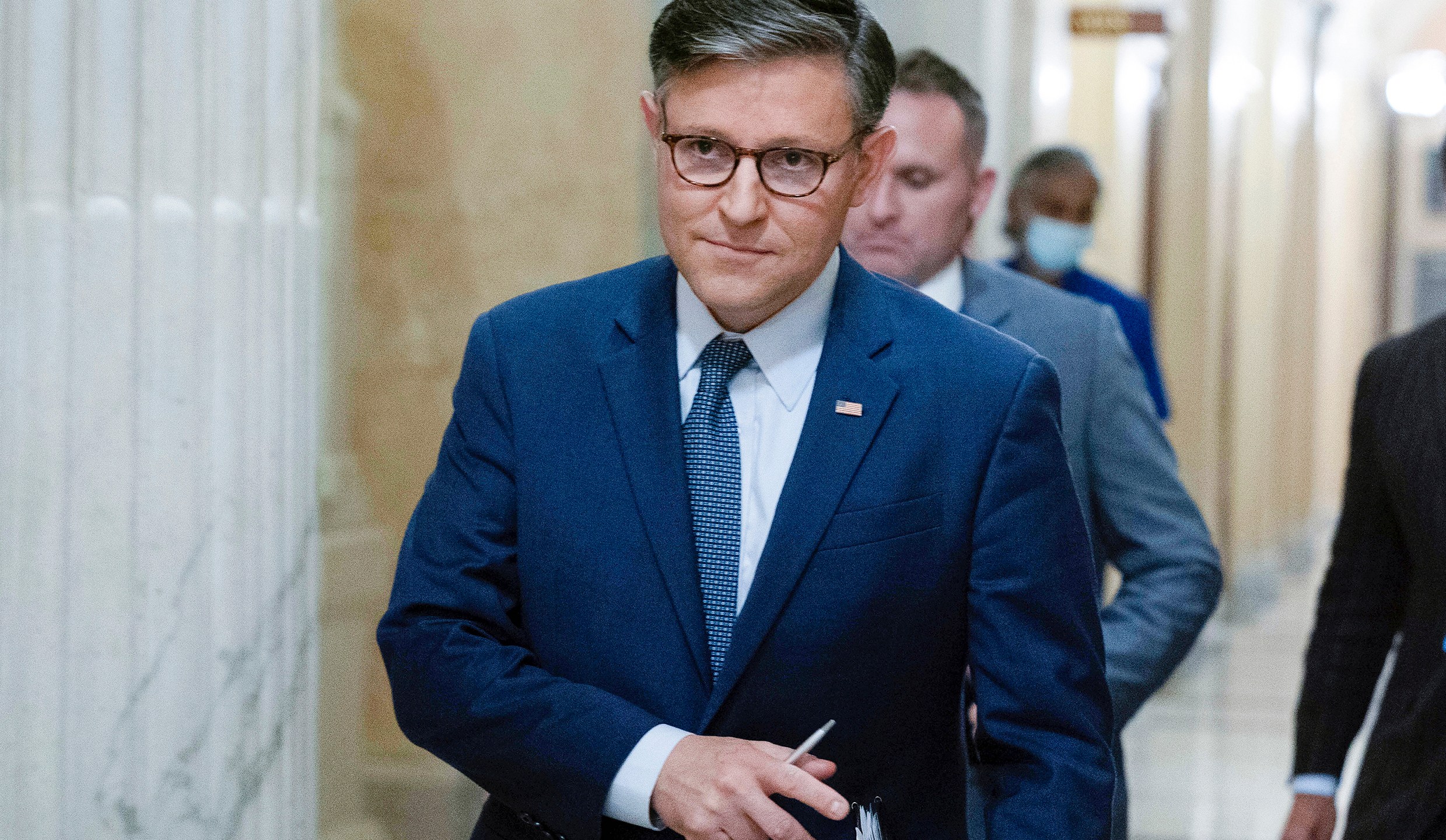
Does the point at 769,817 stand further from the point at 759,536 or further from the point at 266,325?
the point at 266,325

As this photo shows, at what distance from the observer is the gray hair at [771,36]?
1642 mm

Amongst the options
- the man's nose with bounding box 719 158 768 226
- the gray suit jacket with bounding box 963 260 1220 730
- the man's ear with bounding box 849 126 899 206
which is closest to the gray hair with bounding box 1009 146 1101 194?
the gray suit jacket with bounding box 963 260 1220 730

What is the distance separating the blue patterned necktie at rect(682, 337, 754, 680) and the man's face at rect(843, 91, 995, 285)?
1.06 m

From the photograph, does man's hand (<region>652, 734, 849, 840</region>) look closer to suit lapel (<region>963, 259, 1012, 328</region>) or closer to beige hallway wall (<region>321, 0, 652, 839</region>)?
suit lapel (<region>963, 259, 1012, 328</region>)

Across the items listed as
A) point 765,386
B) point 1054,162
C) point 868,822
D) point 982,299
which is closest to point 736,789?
point 868,822

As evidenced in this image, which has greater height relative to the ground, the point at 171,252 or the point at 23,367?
the point at 171,252

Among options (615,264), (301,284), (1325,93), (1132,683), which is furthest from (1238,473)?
(301,284)

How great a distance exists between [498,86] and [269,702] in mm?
1653

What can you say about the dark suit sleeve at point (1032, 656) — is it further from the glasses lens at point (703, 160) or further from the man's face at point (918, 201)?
the man's face at point (918, 201)

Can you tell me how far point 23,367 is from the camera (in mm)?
1983

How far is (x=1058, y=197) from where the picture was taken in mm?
5531

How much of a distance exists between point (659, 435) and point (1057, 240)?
4055 millimetres

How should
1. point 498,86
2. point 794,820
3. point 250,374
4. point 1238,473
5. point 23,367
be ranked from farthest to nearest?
point 1238,473 → point 498,86 → point 250,374 → point 23,367 → point 794,820

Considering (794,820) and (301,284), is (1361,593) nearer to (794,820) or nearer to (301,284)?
(794,820)
